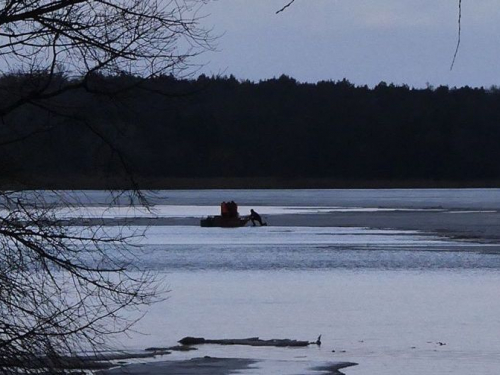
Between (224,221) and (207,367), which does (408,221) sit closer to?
(224,221)

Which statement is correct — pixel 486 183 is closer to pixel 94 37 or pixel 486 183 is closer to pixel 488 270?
pixel 488 270

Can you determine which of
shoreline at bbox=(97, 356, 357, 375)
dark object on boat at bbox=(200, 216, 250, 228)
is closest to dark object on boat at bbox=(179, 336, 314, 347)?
shoreline at bbox=(97, 356, 357, 375)

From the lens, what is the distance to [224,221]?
155 ft

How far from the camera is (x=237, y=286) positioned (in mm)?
22562

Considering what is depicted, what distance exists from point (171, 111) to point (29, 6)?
41.0 inches

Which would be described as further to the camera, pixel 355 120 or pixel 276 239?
pixel 355 120

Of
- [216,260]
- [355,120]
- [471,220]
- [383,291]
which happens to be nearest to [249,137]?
[355,120]

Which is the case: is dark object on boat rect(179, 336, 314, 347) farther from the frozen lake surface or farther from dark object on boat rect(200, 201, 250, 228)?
dark object on boat rect(200, 201, 250, 228)

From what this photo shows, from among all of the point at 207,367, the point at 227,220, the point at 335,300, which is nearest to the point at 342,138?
the point at 227,220

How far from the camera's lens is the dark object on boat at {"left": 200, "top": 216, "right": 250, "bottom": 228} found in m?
46.0

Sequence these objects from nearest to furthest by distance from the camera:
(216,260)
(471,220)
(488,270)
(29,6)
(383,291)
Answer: (29,6), (383,291), (488,270), (216,260), (471,220)

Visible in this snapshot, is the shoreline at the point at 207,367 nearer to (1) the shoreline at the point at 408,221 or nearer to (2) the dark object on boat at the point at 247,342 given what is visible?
(2) the dark object on boat at the point at 247,342

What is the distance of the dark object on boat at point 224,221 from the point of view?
46.0 m

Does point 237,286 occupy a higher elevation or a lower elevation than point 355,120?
lower
